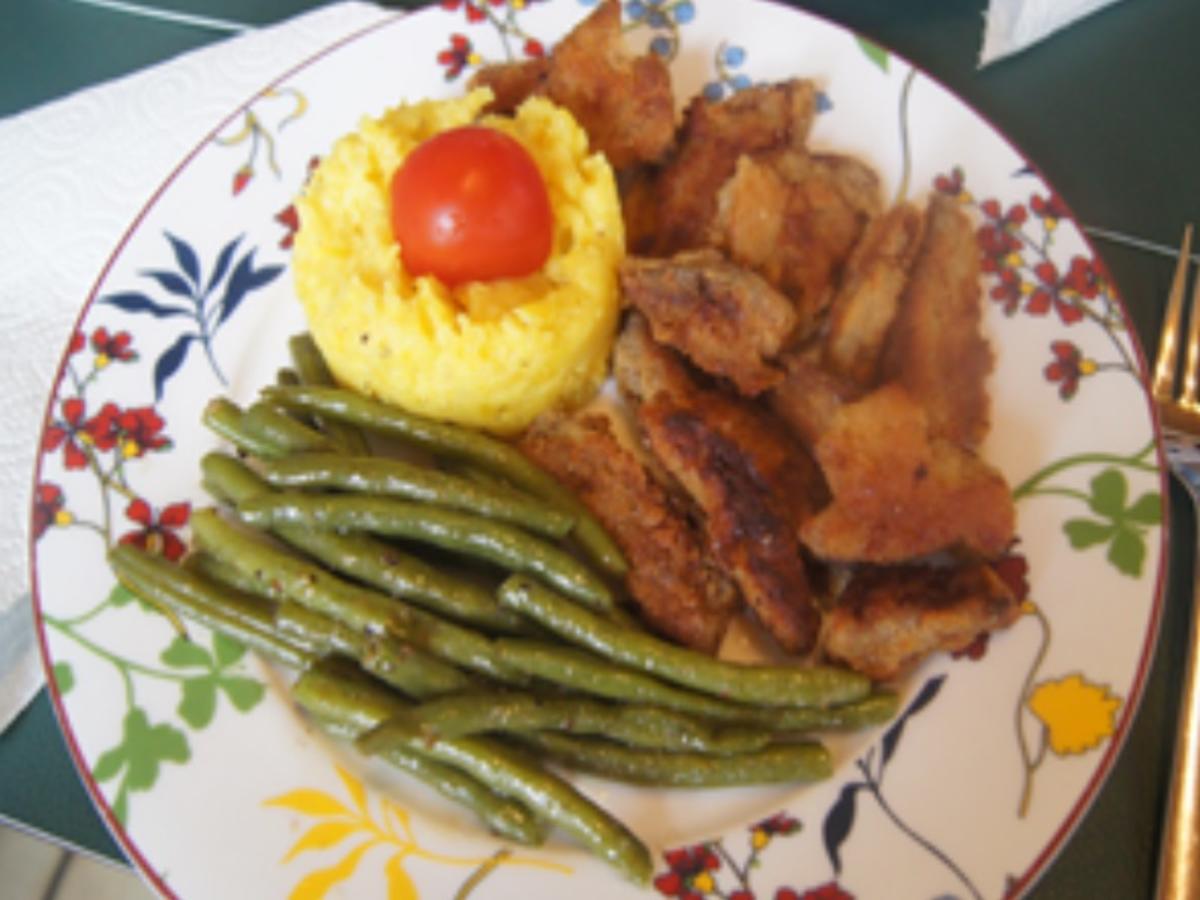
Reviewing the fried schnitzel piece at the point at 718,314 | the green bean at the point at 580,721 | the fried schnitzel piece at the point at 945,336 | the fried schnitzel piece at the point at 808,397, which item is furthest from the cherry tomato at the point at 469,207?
the green bean at the point at 580,721

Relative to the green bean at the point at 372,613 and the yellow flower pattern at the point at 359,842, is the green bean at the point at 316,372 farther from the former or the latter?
the yellow flower pattern at the point at 359,842

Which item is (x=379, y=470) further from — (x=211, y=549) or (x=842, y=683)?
(x=842, y=683)

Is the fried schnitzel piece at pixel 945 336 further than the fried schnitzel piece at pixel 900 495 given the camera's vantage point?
Yes

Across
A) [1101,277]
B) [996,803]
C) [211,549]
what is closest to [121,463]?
[211,549]

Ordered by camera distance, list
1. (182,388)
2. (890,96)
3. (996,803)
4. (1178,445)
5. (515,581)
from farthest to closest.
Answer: (890,96), (182,388), (1178,445), (515,581), (996,803)

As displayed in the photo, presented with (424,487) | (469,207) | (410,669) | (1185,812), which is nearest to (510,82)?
(469,207)

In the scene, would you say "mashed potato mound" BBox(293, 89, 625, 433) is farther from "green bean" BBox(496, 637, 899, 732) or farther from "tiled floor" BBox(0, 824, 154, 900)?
"tiled floor" BBox(0, 824, 154, 900)

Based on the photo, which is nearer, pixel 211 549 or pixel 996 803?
pixel 996 803
